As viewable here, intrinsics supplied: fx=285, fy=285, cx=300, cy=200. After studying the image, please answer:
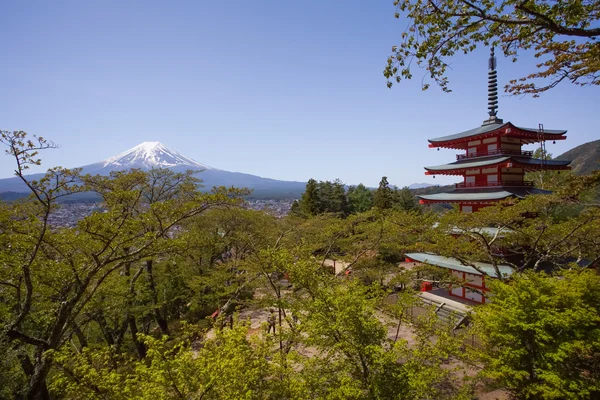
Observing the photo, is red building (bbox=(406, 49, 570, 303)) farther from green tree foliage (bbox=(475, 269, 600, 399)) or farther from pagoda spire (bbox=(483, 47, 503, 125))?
green tree foliage (bbox=(475, 269, 600, 399))

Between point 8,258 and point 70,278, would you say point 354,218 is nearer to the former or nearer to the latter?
point 70,278

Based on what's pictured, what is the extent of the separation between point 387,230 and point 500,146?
24.1 ft

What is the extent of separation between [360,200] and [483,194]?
2505cm

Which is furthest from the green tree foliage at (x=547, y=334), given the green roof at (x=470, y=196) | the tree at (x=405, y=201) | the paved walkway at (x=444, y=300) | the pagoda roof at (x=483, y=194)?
the tree at (x=405, y=201)

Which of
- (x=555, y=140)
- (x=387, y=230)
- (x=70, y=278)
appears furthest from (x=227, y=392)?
(x=555, y=140)

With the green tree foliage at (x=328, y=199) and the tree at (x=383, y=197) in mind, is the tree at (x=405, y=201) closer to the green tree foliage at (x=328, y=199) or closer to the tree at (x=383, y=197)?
the tree at (x=383, y=197)

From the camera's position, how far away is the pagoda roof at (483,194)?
528 inches

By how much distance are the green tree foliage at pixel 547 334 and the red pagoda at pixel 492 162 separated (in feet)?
21.4

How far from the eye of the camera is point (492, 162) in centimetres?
1386

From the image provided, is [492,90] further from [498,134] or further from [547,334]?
[547,334]

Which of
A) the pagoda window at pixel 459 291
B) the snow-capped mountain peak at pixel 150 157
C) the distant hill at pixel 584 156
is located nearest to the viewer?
Answer: the pagoda window at pixel 459 291

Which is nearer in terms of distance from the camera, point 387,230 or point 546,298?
point 546,298

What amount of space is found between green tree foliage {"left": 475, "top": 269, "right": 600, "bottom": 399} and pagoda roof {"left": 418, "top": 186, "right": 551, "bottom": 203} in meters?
5.90

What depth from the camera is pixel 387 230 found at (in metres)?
13.6
